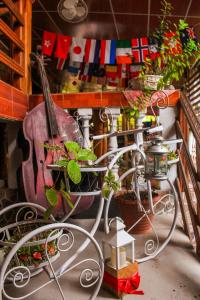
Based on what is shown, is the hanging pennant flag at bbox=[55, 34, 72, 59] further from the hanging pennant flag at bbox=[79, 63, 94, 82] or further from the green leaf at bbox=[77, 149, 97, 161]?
the green leaf at bbox=[77, 149, 97, 161]

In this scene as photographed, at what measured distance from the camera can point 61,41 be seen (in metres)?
5.06

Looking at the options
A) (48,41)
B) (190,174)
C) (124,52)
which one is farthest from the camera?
(124,52)

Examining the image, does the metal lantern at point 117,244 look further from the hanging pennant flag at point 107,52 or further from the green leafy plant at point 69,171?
the hanging pennant flag at point 107,52

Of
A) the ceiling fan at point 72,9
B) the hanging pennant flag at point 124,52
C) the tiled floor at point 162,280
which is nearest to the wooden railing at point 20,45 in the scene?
the ceiling fan at point 72,9

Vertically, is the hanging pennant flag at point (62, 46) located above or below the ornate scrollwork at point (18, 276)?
above

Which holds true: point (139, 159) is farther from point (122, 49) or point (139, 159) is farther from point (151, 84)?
point (122, 49)

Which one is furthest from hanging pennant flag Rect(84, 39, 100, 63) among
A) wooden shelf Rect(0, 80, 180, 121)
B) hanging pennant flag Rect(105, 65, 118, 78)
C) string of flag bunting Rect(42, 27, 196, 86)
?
wooden shelf Rect(0, 80, 180, 121)

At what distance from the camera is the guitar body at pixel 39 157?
271 cm

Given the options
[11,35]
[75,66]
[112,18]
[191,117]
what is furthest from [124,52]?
[191,117]

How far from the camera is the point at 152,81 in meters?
2.79

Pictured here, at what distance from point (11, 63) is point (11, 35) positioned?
0.97 ft

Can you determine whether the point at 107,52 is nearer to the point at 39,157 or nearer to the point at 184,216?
the point at 39,157

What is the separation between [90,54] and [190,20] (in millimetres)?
2037

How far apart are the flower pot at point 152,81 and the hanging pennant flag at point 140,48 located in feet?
9.40
